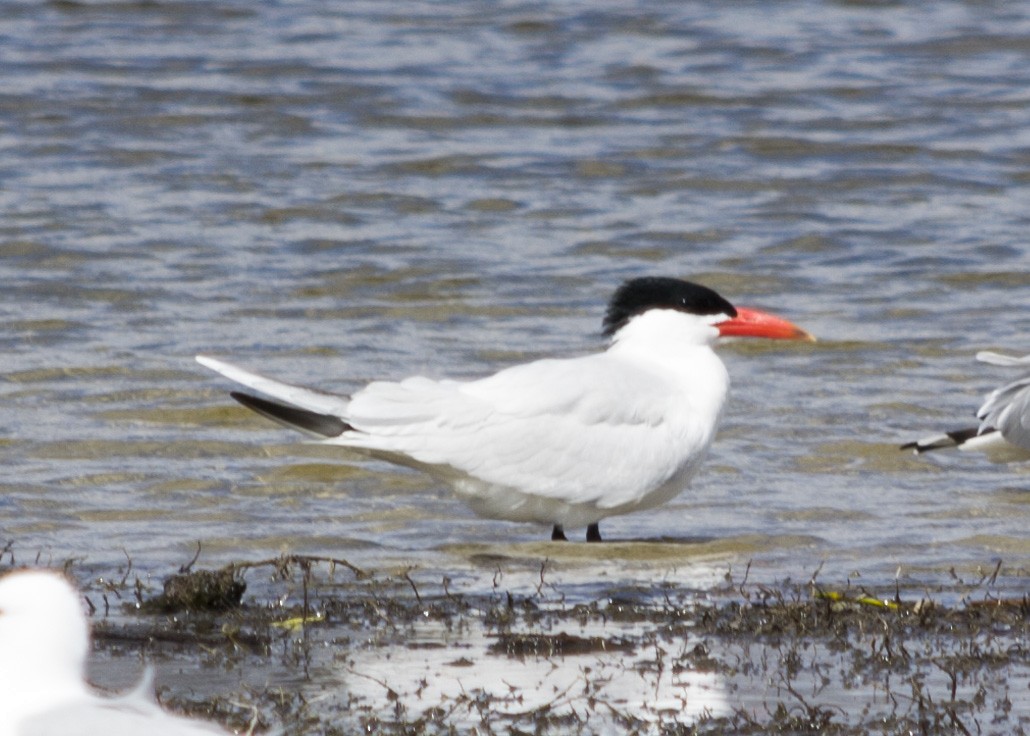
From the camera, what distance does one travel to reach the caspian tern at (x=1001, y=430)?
804 centimetres

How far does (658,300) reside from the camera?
770 centimetres

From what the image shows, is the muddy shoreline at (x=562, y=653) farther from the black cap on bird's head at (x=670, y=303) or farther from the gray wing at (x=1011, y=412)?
the gray wing at (x=1011, y=412)

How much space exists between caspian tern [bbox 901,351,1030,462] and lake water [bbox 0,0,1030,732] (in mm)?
214

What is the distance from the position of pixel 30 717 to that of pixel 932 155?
13516mm

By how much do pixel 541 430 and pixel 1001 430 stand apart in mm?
2051

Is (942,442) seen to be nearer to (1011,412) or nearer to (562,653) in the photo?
(1011,412)

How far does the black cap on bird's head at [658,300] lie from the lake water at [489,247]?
2.63 feet

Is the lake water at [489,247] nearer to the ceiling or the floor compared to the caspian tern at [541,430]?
nearer to the floor

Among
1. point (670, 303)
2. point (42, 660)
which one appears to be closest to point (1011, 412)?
point (670, 303)

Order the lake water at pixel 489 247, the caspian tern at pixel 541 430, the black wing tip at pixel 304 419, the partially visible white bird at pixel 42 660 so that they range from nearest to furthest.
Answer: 1. the partially visible white bird at pixel 42 660
2. the black wing tip at pixel 304 419
3. the caspian tern at pixel 541 430
4. the lake water at pixel 489 247

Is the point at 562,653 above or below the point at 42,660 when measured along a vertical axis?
below

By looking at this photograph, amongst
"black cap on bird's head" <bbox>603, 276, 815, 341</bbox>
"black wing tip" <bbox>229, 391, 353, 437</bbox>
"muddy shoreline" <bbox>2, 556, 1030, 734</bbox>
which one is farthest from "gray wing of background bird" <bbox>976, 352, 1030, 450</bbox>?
"black wing tip" <bbox>229, 391, 353, 437</bbox>

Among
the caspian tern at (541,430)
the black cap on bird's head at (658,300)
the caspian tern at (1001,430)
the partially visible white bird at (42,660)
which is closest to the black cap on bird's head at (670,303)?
the black cap on bird's head at (658,300)

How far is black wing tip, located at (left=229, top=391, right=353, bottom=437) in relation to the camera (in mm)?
6855
